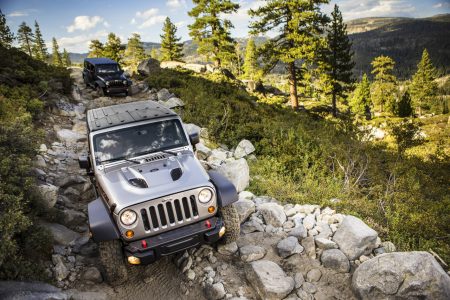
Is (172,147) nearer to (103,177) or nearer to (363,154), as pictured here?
(103,177)

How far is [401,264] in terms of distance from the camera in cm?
423

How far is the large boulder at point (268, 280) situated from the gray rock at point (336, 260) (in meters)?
0.77

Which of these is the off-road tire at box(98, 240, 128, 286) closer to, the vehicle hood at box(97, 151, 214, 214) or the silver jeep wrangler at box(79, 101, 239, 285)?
the silver jeep wrangler at box(79, 101, 239, 285)

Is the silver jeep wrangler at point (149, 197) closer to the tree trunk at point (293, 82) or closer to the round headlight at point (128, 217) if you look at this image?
the round headlight at point (128, 217)

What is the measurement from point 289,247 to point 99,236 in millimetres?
3258

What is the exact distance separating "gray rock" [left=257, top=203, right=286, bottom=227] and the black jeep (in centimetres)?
1390

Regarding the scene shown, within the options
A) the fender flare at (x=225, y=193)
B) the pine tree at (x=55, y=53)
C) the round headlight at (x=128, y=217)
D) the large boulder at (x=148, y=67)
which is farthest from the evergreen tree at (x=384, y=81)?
the pine tree at (x=55, y=53)

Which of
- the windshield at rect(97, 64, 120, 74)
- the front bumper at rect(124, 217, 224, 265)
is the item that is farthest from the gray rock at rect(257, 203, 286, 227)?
the windshield at rect(97, 64, 120, 74)

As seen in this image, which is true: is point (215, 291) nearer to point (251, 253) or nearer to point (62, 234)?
point (251, 253)

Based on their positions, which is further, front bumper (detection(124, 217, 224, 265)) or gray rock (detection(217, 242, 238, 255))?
gray rock (detection(217, 242, 238, 255))

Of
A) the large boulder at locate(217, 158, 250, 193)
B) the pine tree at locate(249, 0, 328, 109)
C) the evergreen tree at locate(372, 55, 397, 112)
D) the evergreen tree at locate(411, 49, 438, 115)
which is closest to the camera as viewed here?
the large boulder at locate(217, 158, 250, 193)

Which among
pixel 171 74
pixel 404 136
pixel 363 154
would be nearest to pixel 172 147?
pixel 363 154

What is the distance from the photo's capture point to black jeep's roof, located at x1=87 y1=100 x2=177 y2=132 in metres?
5.99

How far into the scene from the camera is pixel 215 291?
4.67 m
